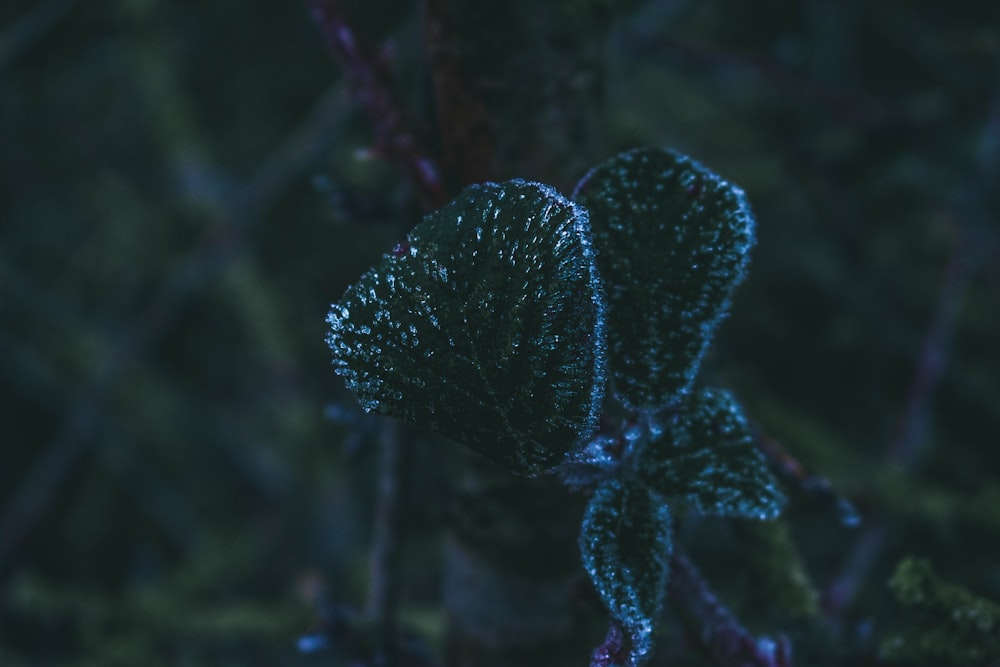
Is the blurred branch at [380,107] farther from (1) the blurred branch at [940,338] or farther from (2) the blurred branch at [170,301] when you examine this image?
(2) the blurred branch at [170,301]

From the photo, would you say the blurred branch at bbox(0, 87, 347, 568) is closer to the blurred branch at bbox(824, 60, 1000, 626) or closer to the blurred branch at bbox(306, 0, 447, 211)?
the blurred branch at bbox(306, 0, 447, 211)

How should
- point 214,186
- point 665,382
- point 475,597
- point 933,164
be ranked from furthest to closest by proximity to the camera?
1. point 214,186
2. point 933,164
3. point 475,597
4. point 665,382

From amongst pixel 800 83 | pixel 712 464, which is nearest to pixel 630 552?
pixel 712 464

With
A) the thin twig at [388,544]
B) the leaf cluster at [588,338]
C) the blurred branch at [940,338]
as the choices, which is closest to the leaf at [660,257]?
the leaf cluster at [588,338]

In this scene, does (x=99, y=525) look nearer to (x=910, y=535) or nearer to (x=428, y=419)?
(x=910, y=535)

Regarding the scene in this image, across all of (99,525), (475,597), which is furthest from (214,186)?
(475,597)

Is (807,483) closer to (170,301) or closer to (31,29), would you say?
(170,301)
